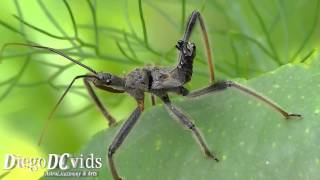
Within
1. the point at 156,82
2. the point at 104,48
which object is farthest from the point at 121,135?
the point at 104,48

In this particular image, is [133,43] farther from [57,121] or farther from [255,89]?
[255,89]

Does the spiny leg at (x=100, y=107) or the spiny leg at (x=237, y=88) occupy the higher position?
the spiny leg at (x=100, y=107)

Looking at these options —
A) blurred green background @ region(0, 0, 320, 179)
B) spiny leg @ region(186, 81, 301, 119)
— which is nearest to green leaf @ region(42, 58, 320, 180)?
spiny leg @ region(186, 81, 301, 119)

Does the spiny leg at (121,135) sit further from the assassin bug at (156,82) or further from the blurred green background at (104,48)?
the blurred green background at (104,48)

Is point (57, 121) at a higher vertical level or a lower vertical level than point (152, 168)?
higher

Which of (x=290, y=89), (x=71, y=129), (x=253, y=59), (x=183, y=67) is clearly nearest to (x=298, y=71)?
(x=290, y=89)

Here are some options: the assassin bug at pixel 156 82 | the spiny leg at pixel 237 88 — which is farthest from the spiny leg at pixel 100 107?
the spiny leg at pixel 237 88

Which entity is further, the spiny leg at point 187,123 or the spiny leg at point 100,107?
the spiny leg at point 100,107
